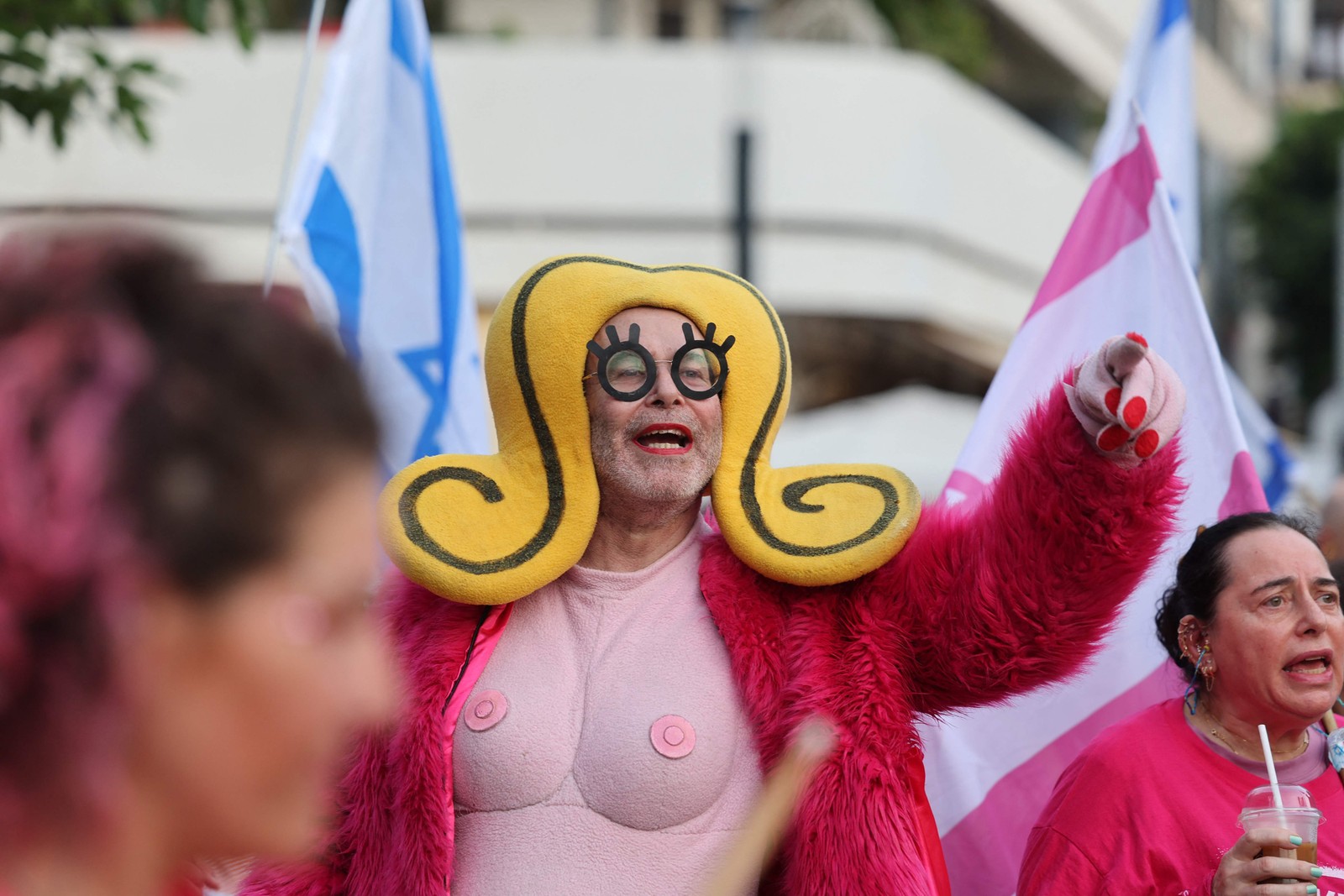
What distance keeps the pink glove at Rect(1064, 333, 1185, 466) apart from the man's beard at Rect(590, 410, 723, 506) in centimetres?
60

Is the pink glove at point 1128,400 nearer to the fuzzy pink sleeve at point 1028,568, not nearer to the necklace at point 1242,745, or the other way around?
the fuzzy pink sleeve at point 1028,568

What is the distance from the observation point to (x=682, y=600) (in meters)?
2.43

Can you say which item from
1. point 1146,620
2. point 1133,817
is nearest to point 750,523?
point 1133,817

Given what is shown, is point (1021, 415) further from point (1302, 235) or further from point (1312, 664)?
point (1302, 235)

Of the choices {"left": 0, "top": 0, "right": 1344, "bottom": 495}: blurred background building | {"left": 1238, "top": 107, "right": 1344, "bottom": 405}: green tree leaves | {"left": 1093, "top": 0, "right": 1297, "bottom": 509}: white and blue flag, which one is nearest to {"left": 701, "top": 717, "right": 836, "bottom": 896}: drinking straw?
{"left": 1093, "top": 0, "right": 1297, "bottom": 509}: white and blue flag

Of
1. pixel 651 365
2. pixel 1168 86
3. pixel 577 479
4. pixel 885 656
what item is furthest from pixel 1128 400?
pixel 1168 86

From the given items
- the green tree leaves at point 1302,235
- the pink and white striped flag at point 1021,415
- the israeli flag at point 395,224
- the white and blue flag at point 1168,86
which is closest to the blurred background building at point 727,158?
the white and blue flag at point 1168,86

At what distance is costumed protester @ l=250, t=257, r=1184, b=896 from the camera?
7.20 ft

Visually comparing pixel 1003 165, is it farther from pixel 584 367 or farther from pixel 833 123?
pixel 584 367

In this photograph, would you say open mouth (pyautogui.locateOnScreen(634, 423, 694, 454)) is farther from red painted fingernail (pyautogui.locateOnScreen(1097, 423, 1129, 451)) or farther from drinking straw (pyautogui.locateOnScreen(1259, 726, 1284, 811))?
drinking straw (pyautogui.locateOnScreen(1259, 726, 1284, 811))

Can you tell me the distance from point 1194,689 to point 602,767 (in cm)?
105

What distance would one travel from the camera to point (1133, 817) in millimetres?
2404

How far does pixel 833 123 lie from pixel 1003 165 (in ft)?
7.53

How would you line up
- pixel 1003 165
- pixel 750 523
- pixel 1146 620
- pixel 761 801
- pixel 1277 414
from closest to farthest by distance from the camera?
pixel 761 801 < pixel 750 523 < pixel 1146 620 < pixel 1003 165 < pixel 1277 414
